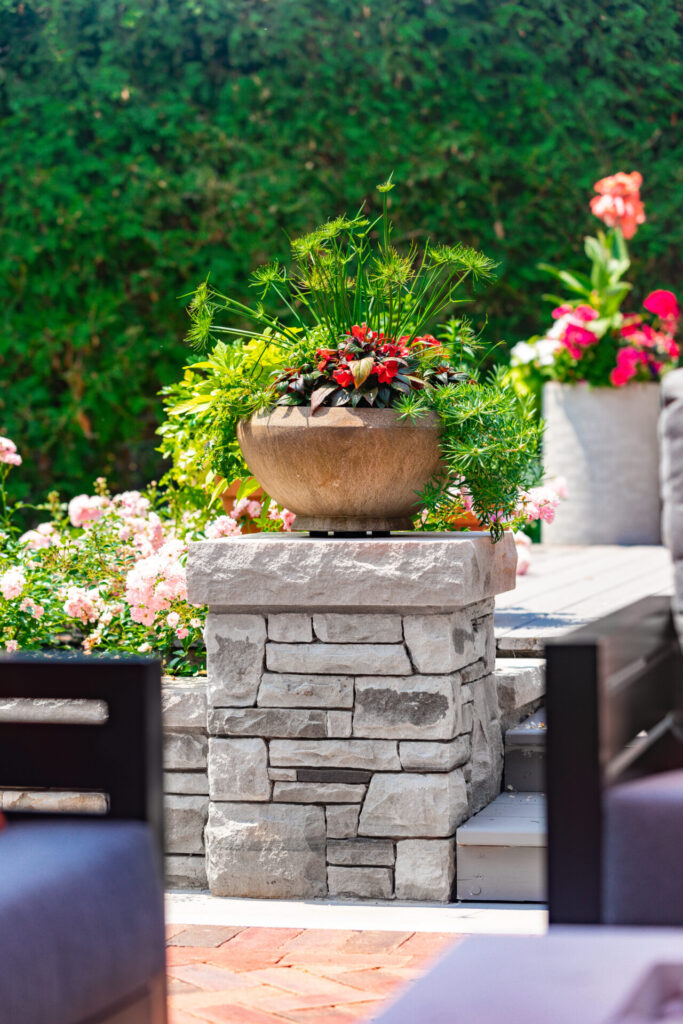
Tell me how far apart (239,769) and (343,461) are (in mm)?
721

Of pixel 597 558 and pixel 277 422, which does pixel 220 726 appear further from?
pixel 597 558

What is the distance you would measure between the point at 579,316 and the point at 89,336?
264cm

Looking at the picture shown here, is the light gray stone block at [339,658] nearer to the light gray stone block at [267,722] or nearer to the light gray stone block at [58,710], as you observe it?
the light gray stone block at [267,722]

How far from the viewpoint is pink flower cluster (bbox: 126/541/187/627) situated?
3.23 meters

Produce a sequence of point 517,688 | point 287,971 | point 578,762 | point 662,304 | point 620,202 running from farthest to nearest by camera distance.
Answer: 1. point 620,202
2. point 662,304
3. point 517,688
4. point 287,971
5. point 578,762

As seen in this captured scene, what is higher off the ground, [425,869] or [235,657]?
[235,657]

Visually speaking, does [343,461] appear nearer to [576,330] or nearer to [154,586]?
[154,586]

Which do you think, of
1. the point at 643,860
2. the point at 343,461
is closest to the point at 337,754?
the point at 343,461

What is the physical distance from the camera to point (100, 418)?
7043 mm

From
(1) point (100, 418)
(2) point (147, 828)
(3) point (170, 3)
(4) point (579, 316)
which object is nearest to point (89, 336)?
(1) point (100, 418)

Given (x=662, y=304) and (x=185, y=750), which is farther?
(x=662, y=304)

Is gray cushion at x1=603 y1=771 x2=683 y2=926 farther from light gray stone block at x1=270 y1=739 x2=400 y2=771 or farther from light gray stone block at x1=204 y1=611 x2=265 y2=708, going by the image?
light gray stone block at x1=204 y1=611 x2=265 y2=708

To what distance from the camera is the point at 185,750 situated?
9.82 feet

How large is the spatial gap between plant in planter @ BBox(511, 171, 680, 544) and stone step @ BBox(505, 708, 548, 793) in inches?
138
